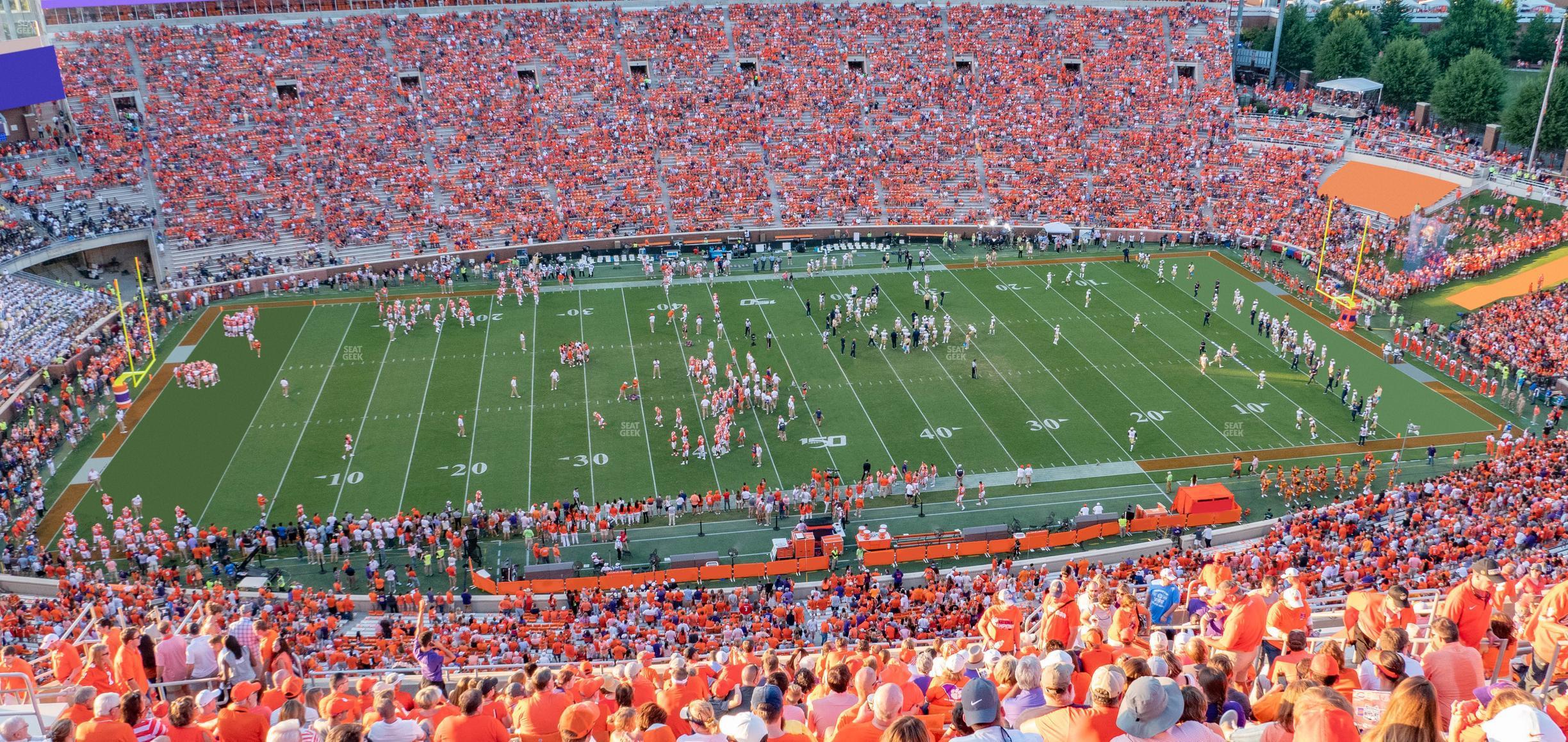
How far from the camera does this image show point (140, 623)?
17.9 meters

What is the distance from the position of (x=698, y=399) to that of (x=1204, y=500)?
14.2m

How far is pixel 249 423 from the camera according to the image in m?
31.2

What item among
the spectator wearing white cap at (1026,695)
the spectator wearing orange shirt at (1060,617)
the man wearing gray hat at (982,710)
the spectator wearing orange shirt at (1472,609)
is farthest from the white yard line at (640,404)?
the man wearing gray hat at (982,710)

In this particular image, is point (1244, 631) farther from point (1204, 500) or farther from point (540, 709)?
point (1204, 500)

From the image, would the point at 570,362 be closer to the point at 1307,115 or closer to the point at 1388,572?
the point at 1388,572

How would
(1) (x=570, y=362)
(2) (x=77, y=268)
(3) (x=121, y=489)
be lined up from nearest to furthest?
(3) (x=121, y=489) < (1) (x=570, y=362) < (2) (x=77, y=268)

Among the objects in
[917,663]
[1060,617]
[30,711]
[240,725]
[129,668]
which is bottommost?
[129,668]

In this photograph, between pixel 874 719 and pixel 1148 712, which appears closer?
pixel 1148 712

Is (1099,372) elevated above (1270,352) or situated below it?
below

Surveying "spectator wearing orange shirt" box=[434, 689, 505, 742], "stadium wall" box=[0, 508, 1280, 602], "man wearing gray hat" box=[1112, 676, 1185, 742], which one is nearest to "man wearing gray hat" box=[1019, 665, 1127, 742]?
"man wearing gray hat" box=[1112, 676, 1185, 742]

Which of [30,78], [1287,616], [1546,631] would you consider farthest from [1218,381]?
[30,78]

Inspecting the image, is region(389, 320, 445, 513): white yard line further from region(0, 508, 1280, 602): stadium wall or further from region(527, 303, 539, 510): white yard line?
region(0, 508, 1280, 602): stadium wall

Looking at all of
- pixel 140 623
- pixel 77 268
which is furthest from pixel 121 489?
pixel 77 268

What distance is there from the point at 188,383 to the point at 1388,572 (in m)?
31.5
